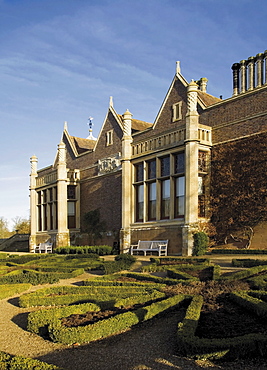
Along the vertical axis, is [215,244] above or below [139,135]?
below

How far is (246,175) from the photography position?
1853cm

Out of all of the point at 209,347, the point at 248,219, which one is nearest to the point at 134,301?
the point at 209,347

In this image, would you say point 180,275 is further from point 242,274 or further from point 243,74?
point 243,74

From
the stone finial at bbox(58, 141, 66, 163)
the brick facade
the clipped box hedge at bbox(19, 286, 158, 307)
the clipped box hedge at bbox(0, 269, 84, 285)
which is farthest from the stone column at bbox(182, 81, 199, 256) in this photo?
the stone finial at bbox(58, 141, 66, 163)

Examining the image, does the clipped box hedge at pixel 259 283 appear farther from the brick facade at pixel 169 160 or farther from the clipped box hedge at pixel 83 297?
the brick facade at pixel 169 160

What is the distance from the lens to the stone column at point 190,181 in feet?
61.9

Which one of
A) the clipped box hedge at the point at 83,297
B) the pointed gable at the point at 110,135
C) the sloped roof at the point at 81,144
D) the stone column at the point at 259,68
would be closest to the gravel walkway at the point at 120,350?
the clipped box hedge at the point at 83,297

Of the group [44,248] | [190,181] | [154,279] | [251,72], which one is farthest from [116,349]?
[44,248]

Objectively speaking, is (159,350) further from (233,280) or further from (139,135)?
(139,135)

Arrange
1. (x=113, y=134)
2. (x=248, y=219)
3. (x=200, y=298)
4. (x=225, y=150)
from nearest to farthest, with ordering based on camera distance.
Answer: (x=200, y=298), (x=248, y=219), (x=225, y=150), (x=113, y=134)

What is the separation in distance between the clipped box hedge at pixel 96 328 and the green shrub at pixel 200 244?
11.9 m

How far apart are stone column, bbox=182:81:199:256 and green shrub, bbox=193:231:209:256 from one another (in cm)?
23

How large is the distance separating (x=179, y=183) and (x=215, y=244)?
3714 millimetres

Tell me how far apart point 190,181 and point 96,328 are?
13.8 meters
